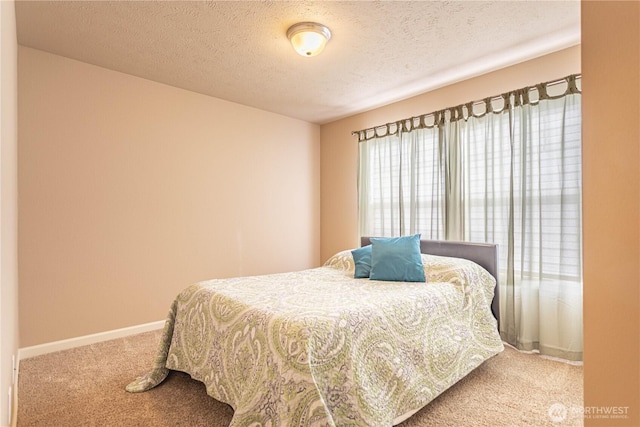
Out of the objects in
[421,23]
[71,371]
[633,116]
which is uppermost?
[421,23]

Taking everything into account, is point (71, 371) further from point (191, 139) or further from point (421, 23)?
point (421, 23)

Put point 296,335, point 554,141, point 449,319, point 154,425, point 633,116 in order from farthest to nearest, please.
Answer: point 554,141
point 449,319
point 154,425
point 296,335
point 633,116

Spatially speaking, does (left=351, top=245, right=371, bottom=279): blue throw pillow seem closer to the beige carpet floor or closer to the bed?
the bed

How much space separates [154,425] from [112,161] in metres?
2.29

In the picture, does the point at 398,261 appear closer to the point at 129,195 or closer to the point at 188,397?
the point at 188,397

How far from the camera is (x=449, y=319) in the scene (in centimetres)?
221

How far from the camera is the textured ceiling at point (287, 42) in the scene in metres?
2.16

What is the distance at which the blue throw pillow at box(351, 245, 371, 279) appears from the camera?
2773 millimetres

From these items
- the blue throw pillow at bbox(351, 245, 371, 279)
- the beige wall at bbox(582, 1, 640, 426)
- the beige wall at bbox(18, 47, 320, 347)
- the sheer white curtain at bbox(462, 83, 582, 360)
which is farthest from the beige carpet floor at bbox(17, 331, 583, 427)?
the beige wall at bbox(582, 1, 640, 426)

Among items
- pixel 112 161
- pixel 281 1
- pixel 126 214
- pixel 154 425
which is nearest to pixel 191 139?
pixel 112 161
